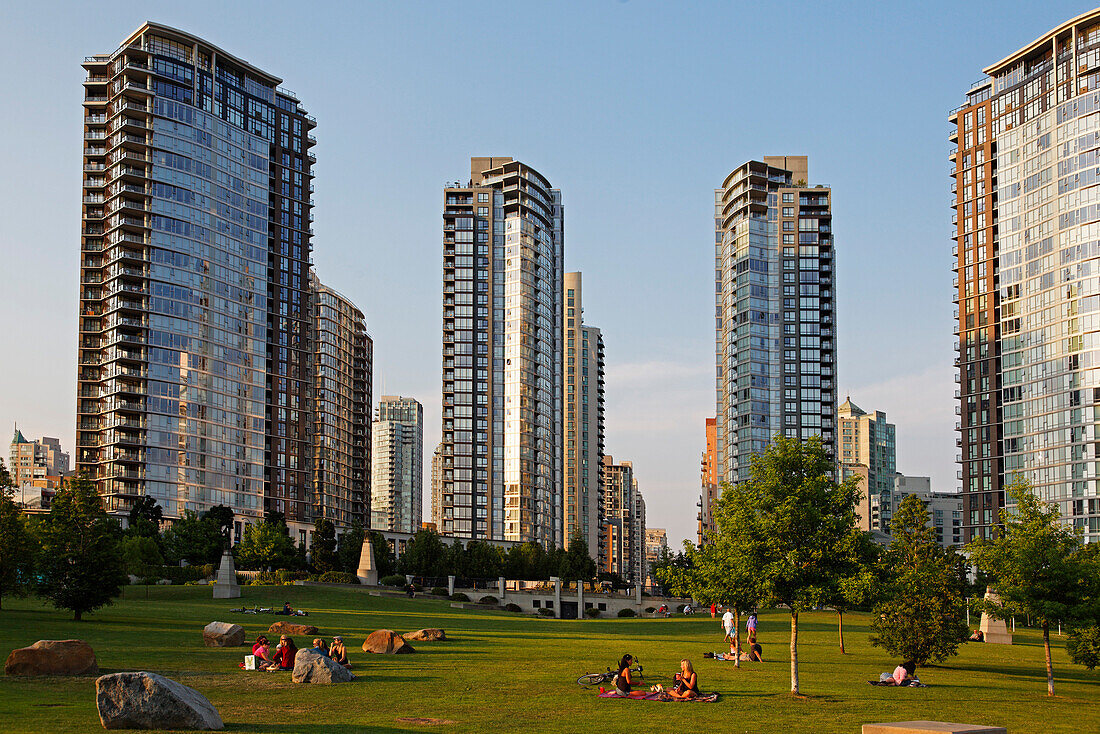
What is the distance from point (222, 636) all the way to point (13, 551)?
17480mm

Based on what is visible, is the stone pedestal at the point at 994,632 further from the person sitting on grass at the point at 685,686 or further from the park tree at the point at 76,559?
the park tree at the point at 76,559

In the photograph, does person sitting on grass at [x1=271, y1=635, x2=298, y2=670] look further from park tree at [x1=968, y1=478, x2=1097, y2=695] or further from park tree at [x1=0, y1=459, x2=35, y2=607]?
park tree at [x1=968, y1=478, x2=1097, y2=695]

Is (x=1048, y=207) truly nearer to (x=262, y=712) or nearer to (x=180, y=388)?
(x=180, y=388)

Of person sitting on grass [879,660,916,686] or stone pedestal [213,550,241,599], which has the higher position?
person sitting on grass [879,660,916,686]

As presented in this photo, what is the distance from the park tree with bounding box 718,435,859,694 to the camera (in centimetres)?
3503

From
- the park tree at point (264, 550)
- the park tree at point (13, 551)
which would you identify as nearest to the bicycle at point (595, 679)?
the park tree at point (13, 551)

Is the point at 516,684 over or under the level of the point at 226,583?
over

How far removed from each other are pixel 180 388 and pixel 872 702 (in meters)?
139

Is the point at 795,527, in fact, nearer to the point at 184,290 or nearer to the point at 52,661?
the point at 52,661

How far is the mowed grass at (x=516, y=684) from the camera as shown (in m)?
26.5

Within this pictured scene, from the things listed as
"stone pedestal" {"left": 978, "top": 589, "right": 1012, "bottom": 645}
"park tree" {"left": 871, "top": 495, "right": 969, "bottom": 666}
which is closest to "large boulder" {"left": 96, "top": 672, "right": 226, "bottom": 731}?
"park tree" {"left": 871, "top": 495, "right": 969, "bottom": 666}

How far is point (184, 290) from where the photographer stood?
522 ft

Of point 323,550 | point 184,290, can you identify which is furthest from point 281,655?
point 184,290

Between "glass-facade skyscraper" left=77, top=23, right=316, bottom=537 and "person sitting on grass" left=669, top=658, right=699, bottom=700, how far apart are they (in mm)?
129178
